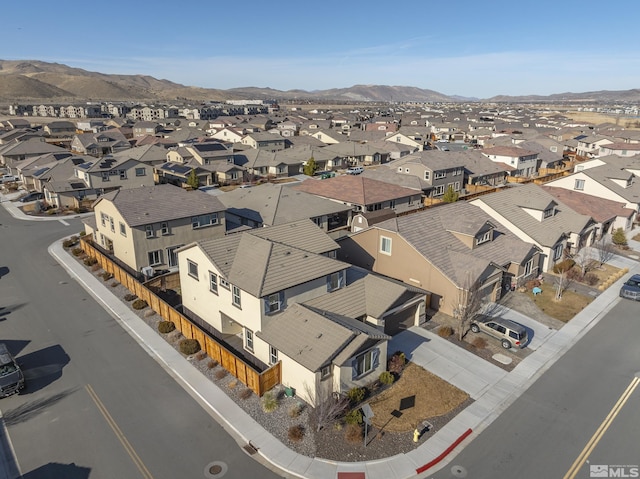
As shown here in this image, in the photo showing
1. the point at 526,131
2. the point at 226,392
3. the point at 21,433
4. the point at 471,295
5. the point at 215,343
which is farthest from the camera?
the point at 526,131

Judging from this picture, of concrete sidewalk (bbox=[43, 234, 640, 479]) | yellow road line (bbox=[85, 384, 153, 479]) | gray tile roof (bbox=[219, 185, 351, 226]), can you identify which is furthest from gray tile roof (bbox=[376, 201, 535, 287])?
yellow road line (bbox=[85, 384, 153, 479])

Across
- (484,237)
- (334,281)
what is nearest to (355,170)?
(484,237)

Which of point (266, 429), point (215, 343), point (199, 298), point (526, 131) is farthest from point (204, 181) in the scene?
point (526, 131)

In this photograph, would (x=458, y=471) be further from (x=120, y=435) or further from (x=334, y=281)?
(x=120, y=435)

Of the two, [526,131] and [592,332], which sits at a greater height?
[526,131]

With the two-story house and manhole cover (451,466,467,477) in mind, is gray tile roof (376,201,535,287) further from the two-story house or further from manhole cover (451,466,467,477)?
the two-story house

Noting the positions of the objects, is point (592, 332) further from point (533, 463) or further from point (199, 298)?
point (199, 298)
